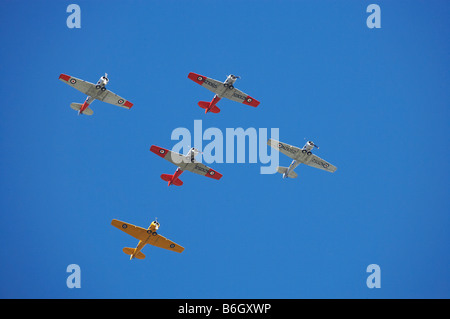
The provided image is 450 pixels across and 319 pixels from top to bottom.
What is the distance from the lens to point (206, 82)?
177 ft

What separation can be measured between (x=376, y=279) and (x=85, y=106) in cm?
4152

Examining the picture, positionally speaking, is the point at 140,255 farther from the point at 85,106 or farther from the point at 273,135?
the point at 273,135

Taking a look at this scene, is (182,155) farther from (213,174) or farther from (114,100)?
(114,100)

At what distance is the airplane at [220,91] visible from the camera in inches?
2115

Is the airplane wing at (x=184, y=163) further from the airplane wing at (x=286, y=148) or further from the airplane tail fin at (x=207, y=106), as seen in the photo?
the airplane tail fin at (x=207, y=106)

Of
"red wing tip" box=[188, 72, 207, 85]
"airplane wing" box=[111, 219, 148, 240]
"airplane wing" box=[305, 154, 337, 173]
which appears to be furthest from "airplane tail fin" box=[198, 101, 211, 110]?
"airplane wing" box=[111, 219, 148, 240]

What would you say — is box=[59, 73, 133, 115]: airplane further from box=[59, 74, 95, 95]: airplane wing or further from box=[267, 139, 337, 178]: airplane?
box=[267, 139, 337, 178]: airplane

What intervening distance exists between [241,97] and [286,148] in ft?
23.9

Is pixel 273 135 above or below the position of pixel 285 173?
above

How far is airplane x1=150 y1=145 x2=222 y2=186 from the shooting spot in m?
49.1

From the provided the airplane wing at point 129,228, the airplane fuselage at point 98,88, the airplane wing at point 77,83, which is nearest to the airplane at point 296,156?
the airplane wing at point 129,228

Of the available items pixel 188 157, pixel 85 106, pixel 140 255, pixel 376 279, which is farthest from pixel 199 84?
pixel 376 279
